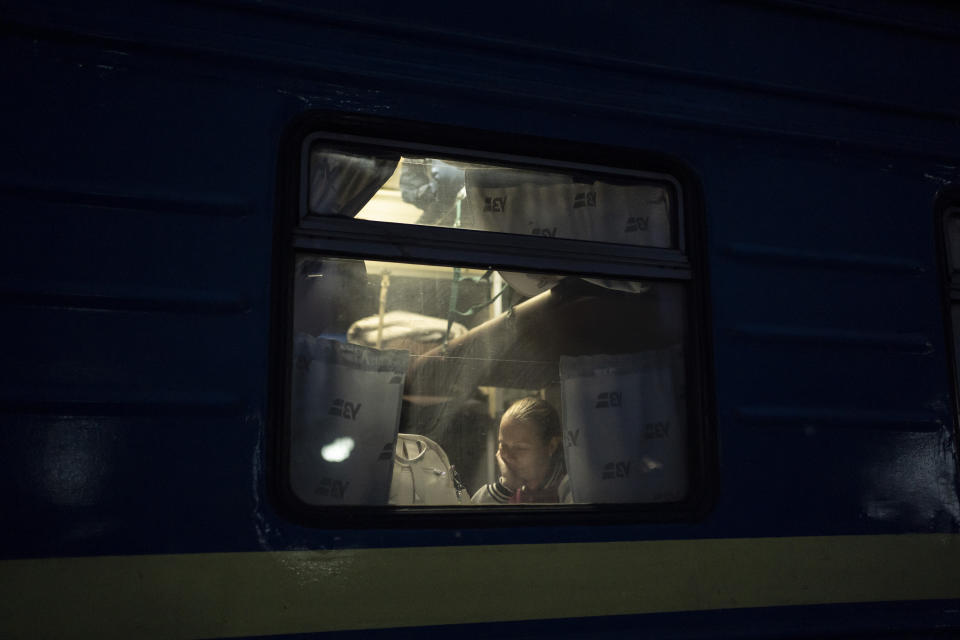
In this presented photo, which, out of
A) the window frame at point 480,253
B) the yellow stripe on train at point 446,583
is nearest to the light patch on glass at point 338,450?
the window frame at point 480,253

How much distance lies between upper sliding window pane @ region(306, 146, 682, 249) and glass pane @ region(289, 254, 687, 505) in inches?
4.8

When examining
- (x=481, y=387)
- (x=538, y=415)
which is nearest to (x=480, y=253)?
(x=481, y=387)

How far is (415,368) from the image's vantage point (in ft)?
6.65

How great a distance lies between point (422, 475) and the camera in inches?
77.5

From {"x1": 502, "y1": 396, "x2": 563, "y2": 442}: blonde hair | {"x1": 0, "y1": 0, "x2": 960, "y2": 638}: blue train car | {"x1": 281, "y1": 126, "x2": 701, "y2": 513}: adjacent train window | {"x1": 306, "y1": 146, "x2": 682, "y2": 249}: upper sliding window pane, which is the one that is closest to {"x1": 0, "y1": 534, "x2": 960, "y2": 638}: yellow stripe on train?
{"x1": 0, "y1": 0, "x2": 960, "y2": 638}: blue train car

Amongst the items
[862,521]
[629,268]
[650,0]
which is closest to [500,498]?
[629,268]

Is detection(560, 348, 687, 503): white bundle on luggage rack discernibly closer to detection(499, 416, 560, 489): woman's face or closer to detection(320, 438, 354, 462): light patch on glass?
detection(499, 416, 560, 489): woman's face

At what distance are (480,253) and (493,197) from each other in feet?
0.56

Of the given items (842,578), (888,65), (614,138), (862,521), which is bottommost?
(842,578)

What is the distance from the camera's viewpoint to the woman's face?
206cm

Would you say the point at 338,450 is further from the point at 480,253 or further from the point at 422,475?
the point at 480,253

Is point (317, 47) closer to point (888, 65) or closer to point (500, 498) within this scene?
point (500, 498)

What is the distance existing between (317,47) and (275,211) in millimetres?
409

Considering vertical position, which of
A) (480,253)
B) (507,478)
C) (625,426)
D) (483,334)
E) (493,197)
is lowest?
(507,478)
